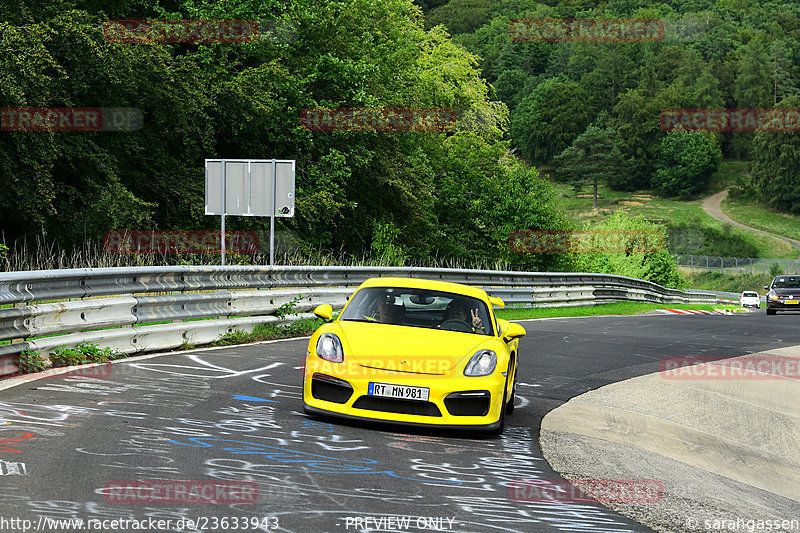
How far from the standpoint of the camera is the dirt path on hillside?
11966 cm

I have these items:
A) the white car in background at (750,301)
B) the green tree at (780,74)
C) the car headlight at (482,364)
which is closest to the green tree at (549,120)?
the green tree at (780,74)

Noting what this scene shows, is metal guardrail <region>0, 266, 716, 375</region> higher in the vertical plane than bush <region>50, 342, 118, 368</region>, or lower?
higher

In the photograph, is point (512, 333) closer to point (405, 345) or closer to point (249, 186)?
point (405, 345)

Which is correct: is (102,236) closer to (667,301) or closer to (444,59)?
(667,301)

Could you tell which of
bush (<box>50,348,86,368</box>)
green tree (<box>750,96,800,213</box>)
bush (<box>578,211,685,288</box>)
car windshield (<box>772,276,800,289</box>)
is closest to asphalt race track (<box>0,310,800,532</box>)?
bush (<box>50,348,86,368</box>)

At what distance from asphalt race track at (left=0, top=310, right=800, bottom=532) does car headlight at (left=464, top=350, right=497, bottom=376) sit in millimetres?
532

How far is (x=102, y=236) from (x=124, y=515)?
71.1 feet

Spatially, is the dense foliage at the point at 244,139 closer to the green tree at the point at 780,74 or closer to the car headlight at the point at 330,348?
the car headlight at the point at 330,348

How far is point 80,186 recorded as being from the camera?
26.3m

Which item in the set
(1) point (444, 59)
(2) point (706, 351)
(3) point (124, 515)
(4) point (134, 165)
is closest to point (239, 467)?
(3) point (124, 515)

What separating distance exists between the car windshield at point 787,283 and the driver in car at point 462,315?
35.7 meters

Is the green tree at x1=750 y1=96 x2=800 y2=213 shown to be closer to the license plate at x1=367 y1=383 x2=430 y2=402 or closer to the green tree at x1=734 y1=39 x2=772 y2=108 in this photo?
the green tree at x1=734 y1=39 x2=772 y2=108

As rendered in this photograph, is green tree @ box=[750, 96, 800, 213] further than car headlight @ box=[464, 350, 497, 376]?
Yes

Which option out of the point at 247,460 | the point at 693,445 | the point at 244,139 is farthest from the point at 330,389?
the point at 244,139
